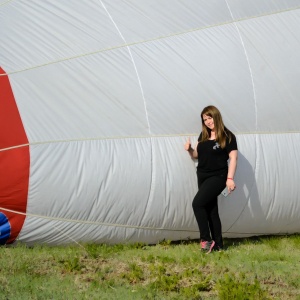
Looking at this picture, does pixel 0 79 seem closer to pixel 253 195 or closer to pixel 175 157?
pixel 175 157

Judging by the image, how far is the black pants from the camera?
6656 millimetres

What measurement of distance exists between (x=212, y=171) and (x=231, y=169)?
0.67ft

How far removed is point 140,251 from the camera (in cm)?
664

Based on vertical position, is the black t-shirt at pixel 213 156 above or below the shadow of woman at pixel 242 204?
above

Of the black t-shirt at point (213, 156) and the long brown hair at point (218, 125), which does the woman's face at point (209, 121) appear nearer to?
the long brown hair at point (218, 125)

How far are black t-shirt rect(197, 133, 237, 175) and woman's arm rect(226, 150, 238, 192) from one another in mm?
52

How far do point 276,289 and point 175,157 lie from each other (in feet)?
6.05

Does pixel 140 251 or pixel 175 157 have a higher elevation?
pixel 175 157

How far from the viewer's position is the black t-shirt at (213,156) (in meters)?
6.73

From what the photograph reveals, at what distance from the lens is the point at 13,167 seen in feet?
20.3

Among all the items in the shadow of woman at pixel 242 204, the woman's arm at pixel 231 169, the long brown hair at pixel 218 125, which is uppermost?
the long brown hair at pixel 218 125

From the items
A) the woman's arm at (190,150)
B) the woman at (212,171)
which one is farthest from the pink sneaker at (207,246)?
the woman's arm at (190,150)

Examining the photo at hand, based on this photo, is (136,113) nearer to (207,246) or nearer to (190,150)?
(190,150)

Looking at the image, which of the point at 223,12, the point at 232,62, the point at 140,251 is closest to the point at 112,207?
the point at 140,251
